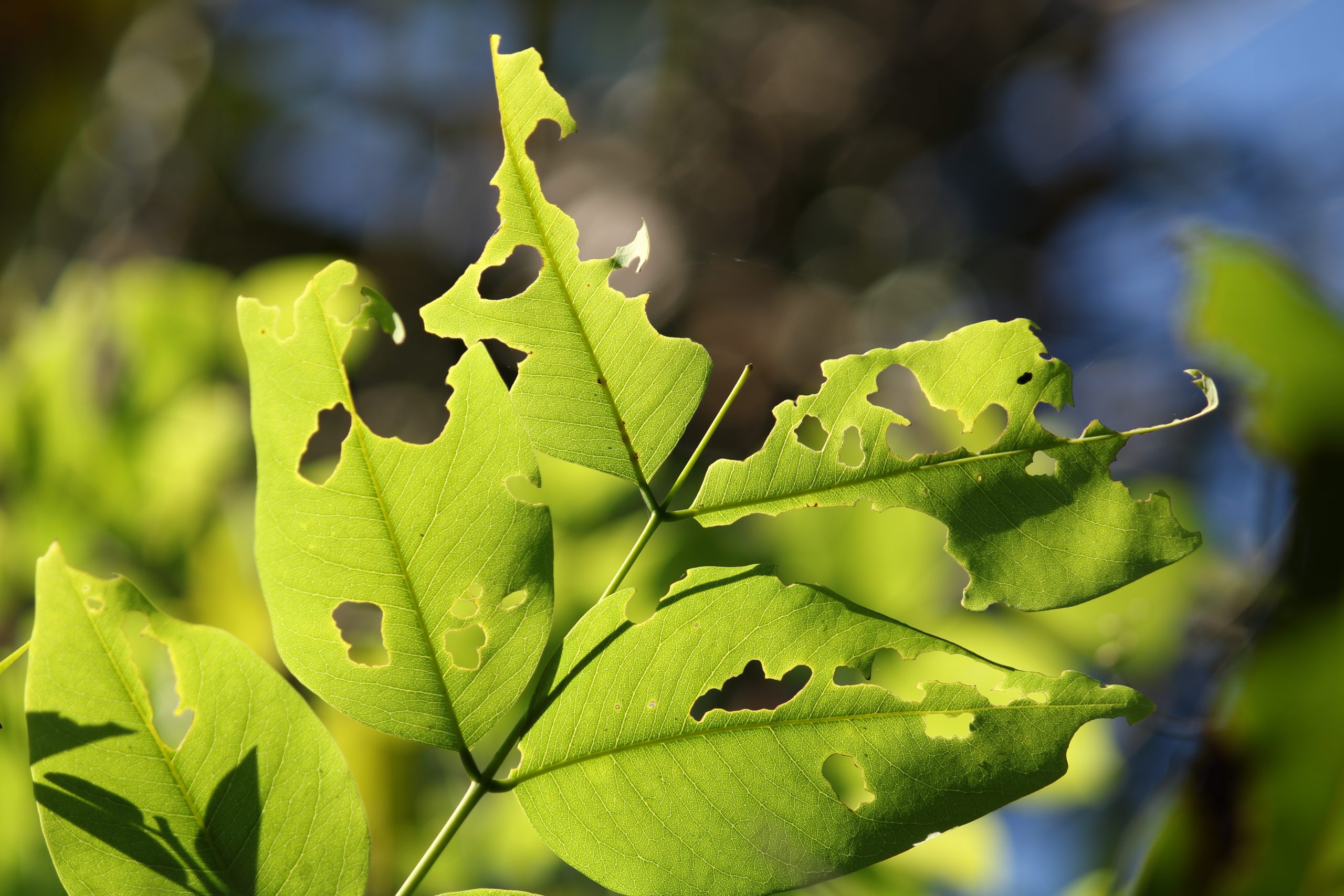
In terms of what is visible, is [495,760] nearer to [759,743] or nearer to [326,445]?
[759,743]

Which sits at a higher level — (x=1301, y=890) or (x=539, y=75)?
(x=539, y=75)

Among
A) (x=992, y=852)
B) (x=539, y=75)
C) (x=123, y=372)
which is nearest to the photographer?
(x=539, y=75)

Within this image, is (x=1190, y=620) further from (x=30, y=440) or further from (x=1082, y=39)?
(x=1082, y=39)

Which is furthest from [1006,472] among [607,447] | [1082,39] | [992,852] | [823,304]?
[1082,39]

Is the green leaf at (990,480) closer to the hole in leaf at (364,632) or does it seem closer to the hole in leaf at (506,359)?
the hole in leaf at (506,359)

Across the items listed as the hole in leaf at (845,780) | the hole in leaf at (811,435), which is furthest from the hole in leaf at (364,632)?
the hole in leaf at (811,435)

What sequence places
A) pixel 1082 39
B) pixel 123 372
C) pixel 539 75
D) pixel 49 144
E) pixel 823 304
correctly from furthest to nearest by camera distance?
pixel 1082 39
pixel 49 144
pixel 823 304
pixel 123 372
pixel 539 75
